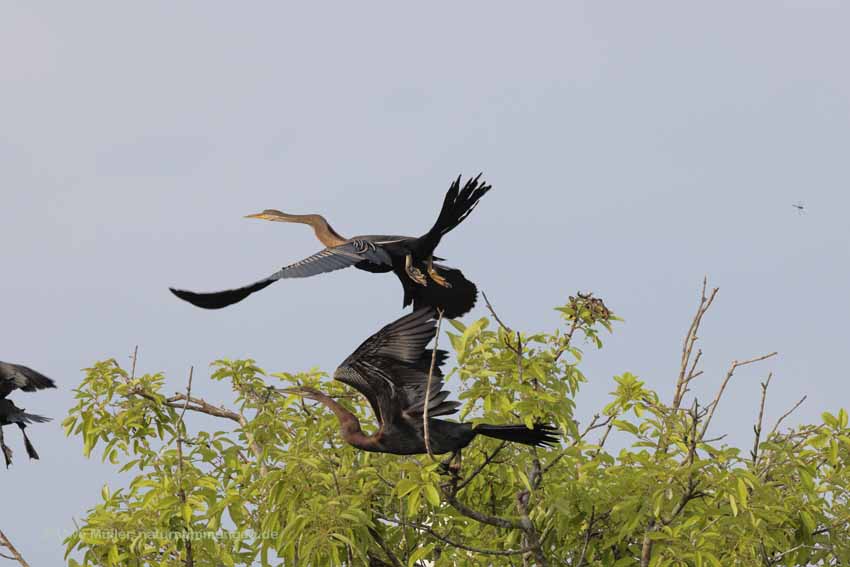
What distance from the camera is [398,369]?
24.5 ft

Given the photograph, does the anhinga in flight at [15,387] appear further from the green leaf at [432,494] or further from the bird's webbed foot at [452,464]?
the green leaf at [432,494]

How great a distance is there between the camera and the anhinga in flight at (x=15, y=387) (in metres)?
12.0

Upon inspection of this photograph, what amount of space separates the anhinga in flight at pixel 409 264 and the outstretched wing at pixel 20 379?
14.1ft

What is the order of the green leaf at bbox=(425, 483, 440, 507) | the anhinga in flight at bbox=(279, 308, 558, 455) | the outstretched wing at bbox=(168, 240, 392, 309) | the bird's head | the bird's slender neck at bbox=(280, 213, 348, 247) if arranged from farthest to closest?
the bird's head < the bird's slender neck at bbox=(280, 213, 348, 247) < the anhinga in flight at bbox=(279, 308, 558, 455) < the outstretched wing at bbox=(168, 240, 392, 309) < the green leaf at bbox=(425, 483, 440, 507)

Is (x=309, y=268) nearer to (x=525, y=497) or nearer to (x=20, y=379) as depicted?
(x=525, y=497)

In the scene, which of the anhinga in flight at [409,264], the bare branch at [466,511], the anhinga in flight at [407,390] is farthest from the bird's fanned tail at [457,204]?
the bare branch at [466,511]

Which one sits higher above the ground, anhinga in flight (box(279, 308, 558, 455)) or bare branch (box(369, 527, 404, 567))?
anhinga in flight (box(279, 308, 558, 455))

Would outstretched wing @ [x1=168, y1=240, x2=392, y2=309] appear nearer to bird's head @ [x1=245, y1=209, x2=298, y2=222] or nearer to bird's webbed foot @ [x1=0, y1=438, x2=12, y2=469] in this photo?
bird's head @ [x1=245, y1=209, x2=298, y2=222]

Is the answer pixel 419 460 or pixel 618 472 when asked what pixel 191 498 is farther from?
pixel 618 472

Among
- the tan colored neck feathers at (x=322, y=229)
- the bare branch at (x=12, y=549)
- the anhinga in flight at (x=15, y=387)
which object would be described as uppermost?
the tan colored neck feathers at (x=322, y=229)

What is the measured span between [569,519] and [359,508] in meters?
1.63

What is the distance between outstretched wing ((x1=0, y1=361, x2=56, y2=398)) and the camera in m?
12.0

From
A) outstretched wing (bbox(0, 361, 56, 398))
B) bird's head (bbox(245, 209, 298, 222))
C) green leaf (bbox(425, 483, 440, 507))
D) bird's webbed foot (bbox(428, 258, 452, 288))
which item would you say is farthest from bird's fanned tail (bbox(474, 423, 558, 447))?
outstretched wing (bbox(0, 361, 56, 398))

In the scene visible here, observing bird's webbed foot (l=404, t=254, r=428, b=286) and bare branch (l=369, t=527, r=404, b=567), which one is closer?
bare branch (l=369, t=527, r=404, b=567)
